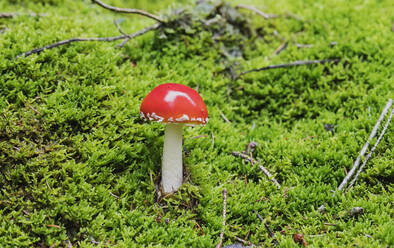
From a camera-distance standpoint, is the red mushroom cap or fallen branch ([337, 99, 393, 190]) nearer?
the red mushroom cap

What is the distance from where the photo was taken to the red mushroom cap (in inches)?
96.9

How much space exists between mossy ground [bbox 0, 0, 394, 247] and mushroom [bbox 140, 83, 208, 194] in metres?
0.34

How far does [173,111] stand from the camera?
245cm

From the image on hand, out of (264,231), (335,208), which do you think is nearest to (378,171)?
(335,208)

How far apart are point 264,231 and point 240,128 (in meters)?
1.41

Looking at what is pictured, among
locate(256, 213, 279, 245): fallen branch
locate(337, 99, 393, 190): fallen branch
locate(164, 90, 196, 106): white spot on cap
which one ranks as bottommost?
locate(256, 213, 279, 245): fallen branch

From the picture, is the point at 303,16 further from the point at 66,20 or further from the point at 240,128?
the point at 66,20

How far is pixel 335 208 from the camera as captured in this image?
2803 mm

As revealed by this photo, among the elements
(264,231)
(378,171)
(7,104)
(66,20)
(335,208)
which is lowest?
(264,231)

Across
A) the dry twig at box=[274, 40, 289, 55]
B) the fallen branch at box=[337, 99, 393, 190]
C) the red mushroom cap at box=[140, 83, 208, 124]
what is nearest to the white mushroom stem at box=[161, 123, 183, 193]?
the red mushroom cap at box=[140, 83, 208, 124]

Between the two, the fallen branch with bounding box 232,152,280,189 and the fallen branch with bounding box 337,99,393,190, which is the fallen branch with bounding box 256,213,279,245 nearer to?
the fallen branch with bounding box 232,152,280,189

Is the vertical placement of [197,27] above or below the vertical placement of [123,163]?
above

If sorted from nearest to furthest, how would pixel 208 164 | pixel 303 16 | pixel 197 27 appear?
pixel 208 164, pixel 197 27, pixel 303 16

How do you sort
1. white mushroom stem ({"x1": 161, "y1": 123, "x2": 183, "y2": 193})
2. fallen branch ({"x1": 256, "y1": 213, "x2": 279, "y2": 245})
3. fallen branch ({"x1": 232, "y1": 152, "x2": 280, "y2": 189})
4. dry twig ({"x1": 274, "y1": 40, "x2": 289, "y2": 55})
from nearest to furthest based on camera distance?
fallen branch ({"x1": 256, "y1": 213, "x2": 279, "y2": 245}) < white mushroom stem ({"x1": 161, "y1": 123, "x2": 183, "y2": 193}) < fallen branch ({"x1": 232, "y1": 152, "x2": 280, "y2": 189}) < dry twig ({"x1": 274, "y1": 40, "x2": 289, "y2": 55})
